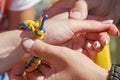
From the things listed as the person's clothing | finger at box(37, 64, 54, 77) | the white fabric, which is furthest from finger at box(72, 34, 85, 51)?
the white fabric

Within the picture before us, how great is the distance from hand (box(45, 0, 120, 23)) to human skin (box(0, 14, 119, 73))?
55mm

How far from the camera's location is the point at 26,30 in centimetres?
Result: 115

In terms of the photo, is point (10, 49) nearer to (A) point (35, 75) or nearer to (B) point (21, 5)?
(A) point (35, 75)

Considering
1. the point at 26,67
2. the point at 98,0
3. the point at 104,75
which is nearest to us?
the point at 104,75

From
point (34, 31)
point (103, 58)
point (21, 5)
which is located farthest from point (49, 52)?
point (21, 5)

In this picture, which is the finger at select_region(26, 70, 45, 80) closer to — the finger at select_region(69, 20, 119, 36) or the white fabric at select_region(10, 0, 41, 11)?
the finger at select_region(69, 20, 119, 36)

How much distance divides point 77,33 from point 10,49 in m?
0.27

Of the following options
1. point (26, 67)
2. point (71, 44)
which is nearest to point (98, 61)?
point (71, 44)

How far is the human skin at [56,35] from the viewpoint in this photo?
1.09 m

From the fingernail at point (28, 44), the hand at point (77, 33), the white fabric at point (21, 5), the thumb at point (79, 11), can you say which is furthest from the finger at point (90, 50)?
the white fabric at point (21, 5)

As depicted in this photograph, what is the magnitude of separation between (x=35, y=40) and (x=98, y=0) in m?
0.36

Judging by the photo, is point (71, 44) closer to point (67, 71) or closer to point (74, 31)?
point (74, 31)

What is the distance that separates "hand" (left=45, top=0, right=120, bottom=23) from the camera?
1176mm

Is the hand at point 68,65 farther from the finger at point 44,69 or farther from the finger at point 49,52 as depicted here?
the finger at point 44,69
